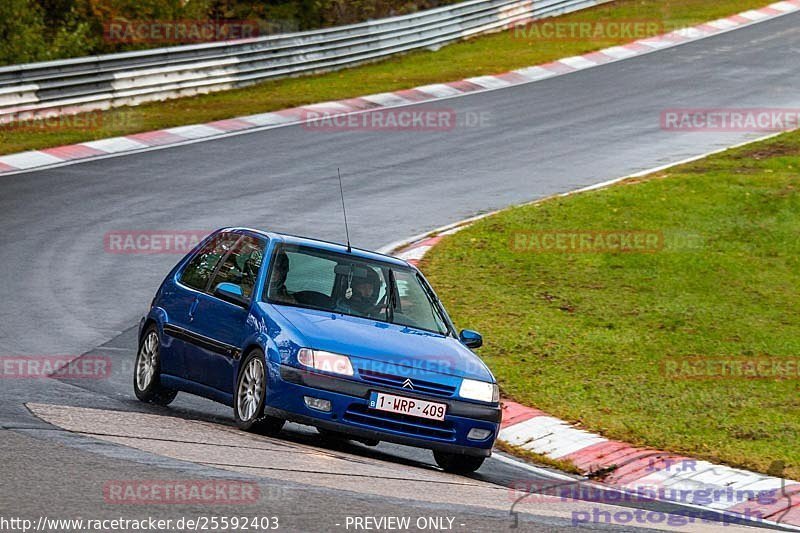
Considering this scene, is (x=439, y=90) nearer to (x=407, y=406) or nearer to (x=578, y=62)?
(x=578, y=62)

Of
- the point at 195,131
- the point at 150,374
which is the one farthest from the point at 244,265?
the point at 195,131

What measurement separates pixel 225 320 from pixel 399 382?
5.42ft

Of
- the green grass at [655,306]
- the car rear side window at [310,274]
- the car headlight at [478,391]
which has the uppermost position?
the car rear side window at [310,274]

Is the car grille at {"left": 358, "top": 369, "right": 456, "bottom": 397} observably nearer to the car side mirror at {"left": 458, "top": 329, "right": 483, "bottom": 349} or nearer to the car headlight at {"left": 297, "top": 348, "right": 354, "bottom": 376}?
the car headlight at {"left": 297, "top": 348, "right": 354, "bottom": 376}

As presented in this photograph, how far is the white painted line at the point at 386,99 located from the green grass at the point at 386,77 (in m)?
0.48

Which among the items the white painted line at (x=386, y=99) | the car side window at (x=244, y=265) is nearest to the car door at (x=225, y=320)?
the car side window at (x=244, y=265)

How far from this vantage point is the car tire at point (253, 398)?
29.6 ft

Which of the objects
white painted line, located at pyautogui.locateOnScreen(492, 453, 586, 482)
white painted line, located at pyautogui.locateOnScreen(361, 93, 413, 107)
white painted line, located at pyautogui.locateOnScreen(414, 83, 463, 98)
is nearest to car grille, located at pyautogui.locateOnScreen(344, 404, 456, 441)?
white painted line, located at pyautogui.locateOnScreen(492, 453, 586, 482)

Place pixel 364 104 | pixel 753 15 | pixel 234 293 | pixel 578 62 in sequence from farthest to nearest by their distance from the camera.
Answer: pixel 753 15
pixel 578 62
pixel 364 104
pixel 234 293

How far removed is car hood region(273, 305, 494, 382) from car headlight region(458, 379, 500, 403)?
2.0 inches

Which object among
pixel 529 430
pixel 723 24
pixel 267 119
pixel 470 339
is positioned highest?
pixel 723 24

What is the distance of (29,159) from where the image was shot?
21.8 m

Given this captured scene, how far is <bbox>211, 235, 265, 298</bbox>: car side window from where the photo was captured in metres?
9.95

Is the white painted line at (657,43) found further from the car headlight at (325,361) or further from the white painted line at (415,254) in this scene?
the car headlight at (325,361)
